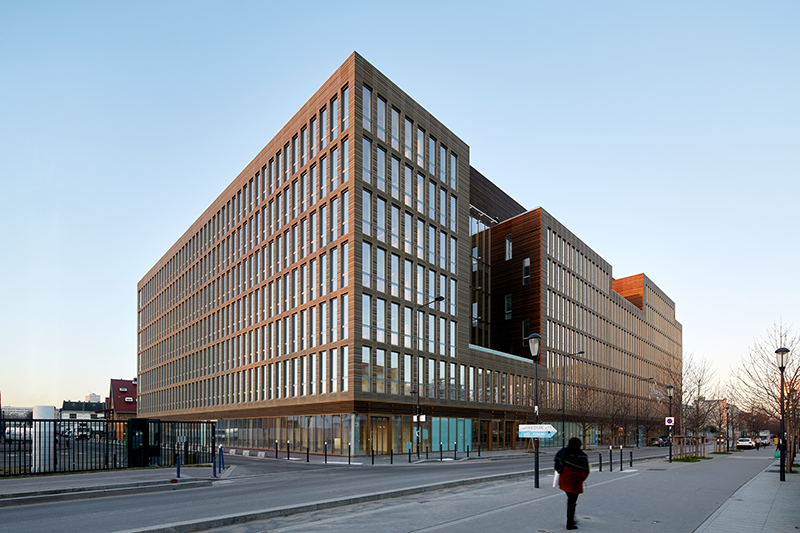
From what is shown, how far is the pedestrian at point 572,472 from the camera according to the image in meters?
12.0

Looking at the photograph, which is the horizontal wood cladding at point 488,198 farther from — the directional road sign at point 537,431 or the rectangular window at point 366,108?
the directional road sign at point 537,431

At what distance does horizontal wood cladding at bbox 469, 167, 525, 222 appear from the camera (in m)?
68.2

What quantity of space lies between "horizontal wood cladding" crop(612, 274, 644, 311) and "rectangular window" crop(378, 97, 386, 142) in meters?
73.8

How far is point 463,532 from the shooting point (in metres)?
11.6

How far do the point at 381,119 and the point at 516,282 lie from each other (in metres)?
28.8

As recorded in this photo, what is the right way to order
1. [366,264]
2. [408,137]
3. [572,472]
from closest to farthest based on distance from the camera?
[572,472], [366,264], [408,137]

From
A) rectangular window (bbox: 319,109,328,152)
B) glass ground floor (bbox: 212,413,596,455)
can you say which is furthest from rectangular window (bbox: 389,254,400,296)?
rectangular window (bbox: 319,109,328,152)

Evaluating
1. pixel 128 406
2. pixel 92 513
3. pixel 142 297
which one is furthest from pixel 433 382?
pixel 128 406

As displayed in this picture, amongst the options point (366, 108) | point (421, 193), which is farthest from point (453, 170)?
point (366, 108)

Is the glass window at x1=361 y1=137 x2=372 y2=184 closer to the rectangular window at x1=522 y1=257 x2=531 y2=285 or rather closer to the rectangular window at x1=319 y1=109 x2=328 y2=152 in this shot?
the rectangular window at x1=319 y1=109 x2=328 y2=152

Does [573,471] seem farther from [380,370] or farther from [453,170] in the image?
[453,170]

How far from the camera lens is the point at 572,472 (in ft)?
40.1

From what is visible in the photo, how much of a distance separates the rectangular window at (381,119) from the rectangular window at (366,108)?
3.87 ft

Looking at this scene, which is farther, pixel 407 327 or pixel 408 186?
pixel 408 186
